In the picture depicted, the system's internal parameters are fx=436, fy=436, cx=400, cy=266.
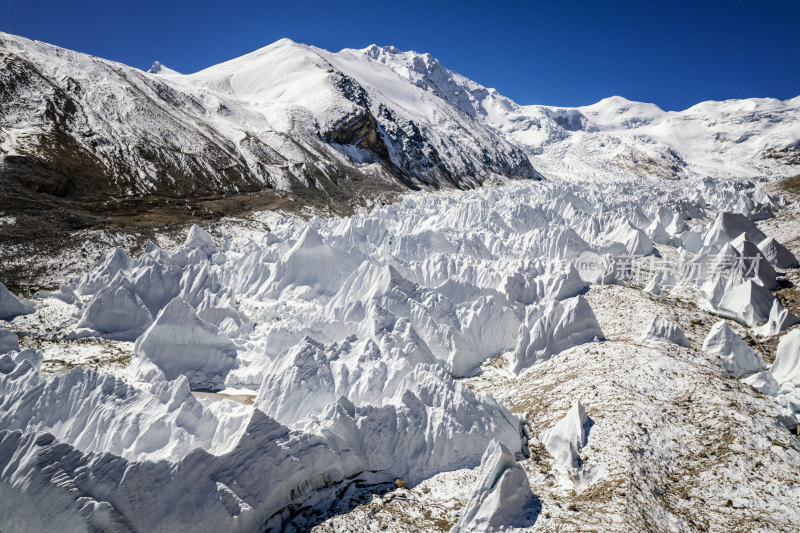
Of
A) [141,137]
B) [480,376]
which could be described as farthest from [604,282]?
[141,137]

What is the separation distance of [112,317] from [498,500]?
15339 mm

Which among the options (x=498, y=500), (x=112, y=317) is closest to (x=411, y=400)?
(x=498, y=500)

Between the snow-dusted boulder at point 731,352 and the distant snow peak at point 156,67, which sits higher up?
the distant snow peak at point 156,67

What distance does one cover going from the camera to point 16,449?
225 inches

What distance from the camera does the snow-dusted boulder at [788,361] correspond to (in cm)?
1045

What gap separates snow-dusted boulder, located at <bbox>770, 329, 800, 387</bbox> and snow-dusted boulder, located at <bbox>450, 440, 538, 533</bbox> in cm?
806

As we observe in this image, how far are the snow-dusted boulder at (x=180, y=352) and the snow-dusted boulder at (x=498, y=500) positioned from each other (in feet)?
30.2

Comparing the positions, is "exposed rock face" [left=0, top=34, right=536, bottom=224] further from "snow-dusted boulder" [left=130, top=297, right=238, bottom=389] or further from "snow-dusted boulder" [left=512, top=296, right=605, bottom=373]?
"snow-dusted boulder" [left=512, top=296, right=605, bottom=373]

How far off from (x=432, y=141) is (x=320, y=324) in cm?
8470

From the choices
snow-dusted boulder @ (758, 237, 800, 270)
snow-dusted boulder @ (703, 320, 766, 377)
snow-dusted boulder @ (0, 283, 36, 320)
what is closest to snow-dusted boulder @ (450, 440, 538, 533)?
snow-dusted boulder @ (703, 320, 766, 377)

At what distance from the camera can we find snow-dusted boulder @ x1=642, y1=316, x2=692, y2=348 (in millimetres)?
12305

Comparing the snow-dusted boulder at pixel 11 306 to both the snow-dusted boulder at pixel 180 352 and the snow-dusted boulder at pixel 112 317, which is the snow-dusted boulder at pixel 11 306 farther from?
the snow-dusted boulder at pixel 180 352

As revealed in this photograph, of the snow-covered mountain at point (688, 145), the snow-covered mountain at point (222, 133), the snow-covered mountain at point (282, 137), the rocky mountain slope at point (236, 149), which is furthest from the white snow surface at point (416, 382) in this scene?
the snow-covered mountain at point (688, 145)

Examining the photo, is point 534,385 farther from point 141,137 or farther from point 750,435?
point 141,137
